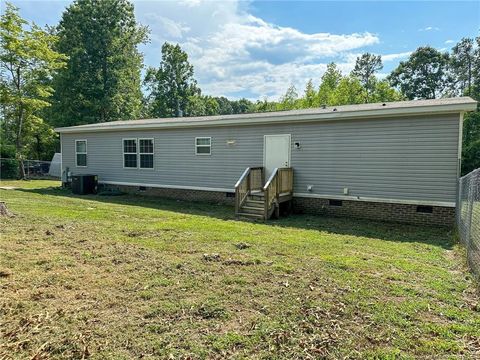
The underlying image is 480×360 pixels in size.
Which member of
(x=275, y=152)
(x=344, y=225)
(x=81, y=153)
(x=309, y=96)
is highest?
(x=309, y=96)

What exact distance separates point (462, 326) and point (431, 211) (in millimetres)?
5988

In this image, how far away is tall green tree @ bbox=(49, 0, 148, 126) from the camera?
2525 cm

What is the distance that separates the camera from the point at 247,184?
10094 millimetres

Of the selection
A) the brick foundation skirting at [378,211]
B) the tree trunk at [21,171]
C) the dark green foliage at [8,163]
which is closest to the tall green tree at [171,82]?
the dark green foliage at [8,163]

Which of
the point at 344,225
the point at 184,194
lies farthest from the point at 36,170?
the point at 344,225

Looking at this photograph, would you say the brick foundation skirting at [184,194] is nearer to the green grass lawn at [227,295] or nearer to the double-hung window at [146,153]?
the double-hung window at [146,153]

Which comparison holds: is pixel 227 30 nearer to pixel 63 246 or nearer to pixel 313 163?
pixel 313 163

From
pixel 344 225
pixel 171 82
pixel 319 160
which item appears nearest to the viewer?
pixel 344 225

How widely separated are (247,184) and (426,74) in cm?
3315

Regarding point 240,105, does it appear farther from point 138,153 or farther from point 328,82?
point 138,153

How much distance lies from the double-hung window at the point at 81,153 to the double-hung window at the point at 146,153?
12.3 feet

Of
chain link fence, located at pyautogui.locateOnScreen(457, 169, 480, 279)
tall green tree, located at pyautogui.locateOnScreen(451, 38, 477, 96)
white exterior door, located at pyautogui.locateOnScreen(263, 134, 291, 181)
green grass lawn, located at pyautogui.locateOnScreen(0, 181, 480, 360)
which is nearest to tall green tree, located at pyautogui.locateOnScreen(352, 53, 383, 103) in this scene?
tall green tree, located at pyautogui.locateOnScreen(451, 38, 477, 96)

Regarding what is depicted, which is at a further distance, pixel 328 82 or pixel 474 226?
pixel 328 82

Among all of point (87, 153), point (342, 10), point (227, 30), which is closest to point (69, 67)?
point (87, 153)
